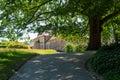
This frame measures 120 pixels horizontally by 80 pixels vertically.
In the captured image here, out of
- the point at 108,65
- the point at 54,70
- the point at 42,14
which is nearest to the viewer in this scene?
the point at 108,65

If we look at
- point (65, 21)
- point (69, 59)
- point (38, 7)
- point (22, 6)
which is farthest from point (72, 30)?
point (69, 59)

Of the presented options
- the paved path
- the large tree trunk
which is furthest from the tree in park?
the paved path

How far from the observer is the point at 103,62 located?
51.7ft

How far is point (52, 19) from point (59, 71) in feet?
54.9

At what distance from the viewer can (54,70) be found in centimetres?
1666

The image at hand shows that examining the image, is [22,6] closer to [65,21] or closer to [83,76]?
[65,21]

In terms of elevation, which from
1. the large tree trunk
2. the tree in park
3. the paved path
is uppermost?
the tree in park

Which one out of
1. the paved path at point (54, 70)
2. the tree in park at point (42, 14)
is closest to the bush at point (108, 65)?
the paved path at point (54, 70)

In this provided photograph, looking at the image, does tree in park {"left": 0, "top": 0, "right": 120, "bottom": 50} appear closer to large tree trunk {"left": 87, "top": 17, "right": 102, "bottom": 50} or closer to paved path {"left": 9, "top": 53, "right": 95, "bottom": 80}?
large tree trunk {"left": 87, "top": 17, "right": 102, "bottom": 50}

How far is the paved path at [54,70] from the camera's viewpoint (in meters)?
14.9

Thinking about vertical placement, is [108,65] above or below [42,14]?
below

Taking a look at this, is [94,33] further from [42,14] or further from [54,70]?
[54,70]

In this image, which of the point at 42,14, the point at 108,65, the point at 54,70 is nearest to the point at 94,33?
the point at 42,14

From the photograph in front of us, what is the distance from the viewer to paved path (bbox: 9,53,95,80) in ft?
49.0
